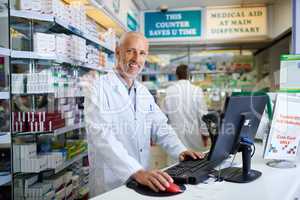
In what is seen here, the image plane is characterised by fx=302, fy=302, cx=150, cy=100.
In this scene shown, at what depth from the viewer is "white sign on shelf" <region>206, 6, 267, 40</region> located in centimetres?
517

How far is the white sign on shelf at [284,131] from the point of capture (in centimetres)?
182

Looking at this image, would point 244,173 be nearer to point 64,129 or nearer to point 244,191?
point 244,191

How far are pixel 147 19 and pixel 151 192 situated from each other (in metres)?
4.72

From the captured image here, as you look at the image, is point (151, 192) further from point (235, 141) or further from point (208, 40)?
point (208, 40)

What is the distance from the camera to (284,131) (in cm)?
188

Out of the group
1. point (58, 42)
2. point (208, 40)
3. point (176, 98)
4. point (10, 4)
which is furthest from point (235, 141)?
point (208, 40)

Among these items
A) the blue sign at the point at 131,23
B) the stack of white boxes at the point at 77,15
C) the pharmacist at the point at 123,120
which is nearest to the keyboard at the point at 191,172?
the pharmacist at the point at 123,120

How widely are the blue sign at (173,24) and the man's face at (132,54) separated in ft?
11.6

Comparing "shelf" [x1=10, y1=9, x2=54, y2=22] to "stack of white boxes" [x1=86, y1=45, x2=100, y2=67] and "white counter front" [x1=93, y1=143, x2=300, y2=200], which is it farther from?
"white counter front" [x1=93, y1=143, x2=300, y2=200]

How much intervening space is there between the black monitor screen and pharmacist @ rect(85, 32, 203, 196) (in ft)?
1.08

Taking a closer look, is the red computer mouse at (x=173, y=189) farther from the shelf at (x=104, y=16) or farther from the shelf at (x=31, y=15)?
the shelf at (x=104, y=16)

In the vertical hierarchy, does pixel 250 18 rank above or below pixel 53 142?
above

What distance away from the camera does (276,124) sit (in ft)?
6.14

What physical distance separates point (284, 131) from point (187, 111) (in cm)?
197
